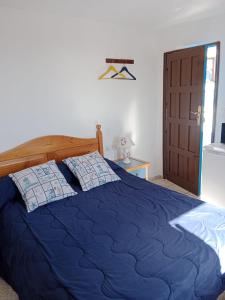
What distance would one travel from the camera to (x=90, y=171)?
2551 millimetres

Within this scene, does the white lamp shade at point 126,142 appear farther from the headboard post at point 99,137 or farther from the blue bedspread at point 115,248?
the blue bedspread at point 115,248

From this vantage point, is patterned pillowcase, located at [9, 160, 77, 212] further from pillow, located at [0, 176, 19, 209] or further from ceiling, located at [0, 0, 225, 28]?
ceiling, located at [0, 0, 225, 28]

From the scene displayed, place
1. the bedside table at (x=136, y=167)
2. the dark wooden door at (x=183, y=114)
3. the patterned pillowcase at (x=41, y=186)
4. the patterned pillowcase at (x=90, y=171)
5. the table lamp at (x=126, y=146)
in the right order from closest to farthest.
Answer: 1. the patterned pillowcase at (x=41, y=186)
2. the patterned pillowcase at (x=90, y=171)
3. the bedside table at (x=136, y=167)
4. the dark wooden door at (x=183, y=114)
5. the table lamp at (x=126, y=146)

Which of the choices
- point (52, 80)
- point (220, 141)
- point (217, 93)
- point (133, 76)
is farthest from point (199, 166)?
point (52, 80)

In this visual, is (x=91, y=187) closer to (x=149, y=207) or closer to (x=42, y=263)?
(x=149, y=207)

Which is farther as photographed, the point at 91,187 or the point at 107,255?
the point at 91,187

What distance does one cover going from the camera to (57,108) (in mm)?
2877

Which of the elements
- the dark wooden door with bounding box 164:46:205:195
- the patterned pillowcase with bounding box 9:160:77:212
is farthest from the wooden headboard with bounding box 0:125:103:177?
the dark wooden door with bounding box 164:46:205:195

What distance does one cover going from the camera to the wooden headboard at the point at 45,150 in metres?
2.52

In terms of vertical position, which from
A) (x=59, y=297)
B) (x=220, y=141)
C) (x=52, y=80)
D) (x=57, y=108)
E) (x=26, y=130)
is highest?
(x=52, y=80)

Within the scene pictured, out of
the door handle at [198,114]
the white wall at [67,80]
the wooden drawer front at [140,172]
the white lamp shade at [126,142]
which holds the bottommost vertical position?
the wooden drawer front at [140,172]

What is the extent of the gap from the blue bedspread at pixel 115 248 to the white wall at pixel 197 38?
4.81 ft

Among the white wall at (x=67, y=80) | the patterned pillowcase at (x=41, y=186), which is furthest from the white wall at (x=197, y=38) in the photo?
the patterned pillowcase at (x=41, y=186)

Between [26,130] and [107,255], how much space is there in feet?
5.62
